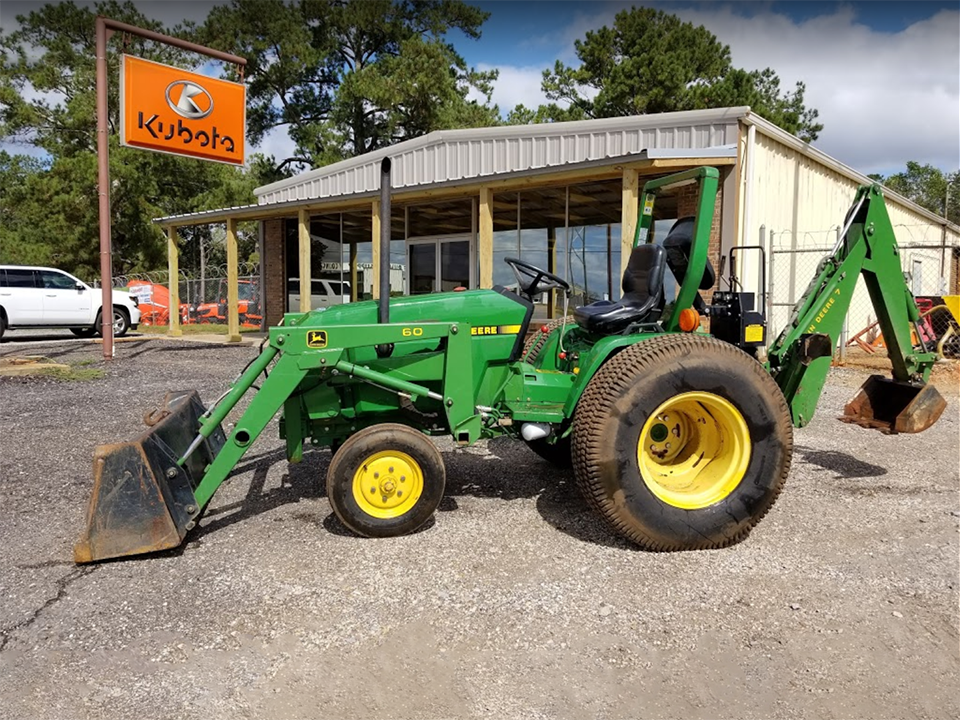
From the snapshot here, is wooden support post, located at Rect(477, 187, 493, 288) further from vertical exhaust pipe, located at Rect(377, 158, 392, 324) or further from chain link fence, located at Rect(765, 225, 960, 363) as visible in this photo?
vertical exhaust pipe, located at Rect(377, 158, 392, 324)

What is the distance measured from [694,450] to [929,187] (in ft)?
174

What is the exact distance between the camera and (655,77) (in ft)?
95.0

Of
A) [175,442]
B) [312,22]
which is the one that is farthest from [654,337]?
[312,22]

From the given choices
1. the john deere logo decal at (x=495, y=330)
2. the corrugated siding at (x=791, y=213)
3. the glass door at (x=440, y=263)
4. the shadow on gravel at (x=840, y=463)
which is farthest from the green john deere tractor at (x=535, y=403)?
the glass door at (x=440, y=263)

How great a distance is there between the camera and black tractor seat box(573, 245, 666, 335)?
4.12 meters

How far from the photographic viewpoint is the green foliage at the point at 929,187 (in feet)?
146

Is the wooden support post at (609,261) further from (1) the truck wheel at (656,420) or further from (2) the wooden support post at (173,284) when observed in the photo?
(2) the wooden support post at (173,284)

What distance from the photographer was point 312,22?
31766mm

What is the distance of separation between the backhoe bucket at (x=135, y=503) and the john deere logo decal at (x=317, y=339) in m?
0.90

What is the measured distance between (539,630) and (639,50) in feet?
105

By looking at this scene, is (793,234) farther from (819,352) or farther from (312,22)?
(312,22)

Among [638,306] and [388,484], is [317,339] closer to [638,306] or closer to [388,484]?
[388,484]

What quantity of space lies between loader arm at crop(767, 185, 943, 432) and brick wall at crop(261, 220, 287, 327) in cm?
1599

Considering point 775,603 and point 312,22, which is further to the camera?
point 312,22
